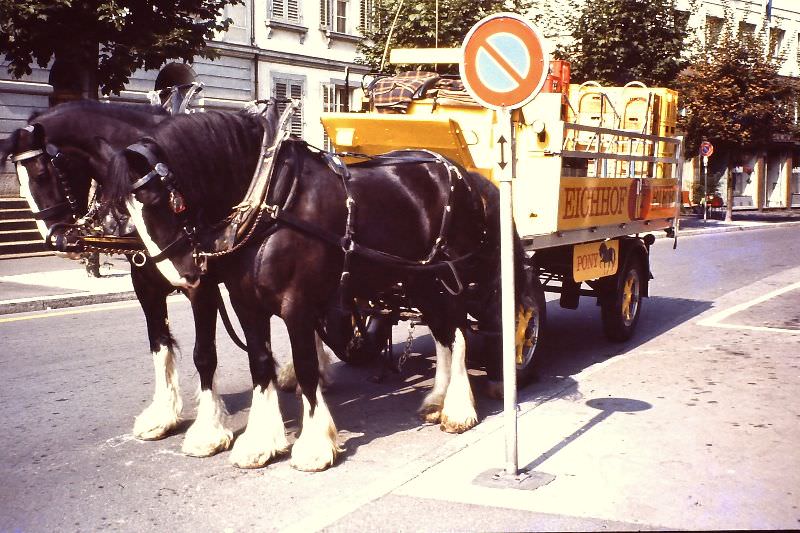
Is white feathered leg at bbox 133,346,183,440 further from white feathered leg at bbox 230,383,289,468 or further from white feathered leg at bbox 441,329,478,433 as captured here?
white feathered leg at bbox 441,329,478,433

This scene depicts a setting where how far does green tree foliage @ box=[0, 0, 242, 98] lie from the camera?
44.2 ft

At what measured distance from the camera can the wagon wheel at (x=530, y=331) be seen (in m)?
6.57

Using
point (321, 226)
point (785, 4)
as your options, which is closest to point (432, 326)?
point (321, 226)

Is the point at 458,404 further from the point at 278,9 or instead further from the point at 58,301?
the point at 278,9

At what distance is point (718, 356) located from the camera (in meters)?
7.88

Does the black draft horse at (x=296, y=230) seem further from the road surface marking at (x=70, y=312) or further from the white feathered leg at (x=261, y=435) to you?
the road surface marking at (x=70, y=312)

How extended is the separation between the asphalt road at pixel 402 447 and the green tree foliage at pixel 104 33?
641 cm

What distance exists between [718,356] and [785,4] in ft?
150

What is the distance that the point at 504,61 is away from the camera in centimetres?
455

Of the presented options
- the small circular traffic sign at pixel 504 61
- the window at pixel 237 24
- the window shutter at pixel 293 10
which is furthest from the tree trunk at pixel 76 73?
the window shutter at pixel 293 10

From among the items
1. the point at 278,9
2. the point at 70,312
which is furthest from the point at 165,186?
the point at 278,9

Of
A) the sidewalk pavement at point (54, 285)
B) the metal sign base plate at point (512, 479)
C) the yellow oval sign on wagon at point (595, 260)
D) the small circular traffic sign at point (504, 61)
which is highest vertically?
the small circular traffic sign at point (504, 61)

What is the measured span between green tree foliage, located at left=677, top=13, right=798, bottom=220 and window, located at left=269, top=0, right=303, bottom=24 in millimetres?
13246

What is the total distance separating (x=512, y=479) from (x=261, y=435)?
1383 mm
